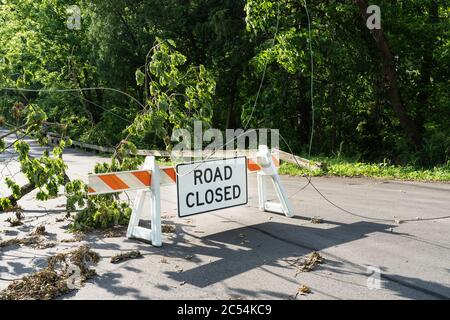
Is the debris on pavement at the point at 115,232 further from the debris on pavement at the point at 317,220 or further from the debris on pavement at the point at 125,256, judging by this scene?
the debris on pavement at the point at 317,220

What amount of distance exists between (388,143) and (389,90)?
144 inches

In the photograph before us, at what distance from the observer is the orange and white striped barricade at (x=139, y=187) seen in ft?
21.1

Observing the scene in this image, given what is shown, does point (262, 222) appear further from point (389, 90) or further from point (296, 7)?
point (296, 7)

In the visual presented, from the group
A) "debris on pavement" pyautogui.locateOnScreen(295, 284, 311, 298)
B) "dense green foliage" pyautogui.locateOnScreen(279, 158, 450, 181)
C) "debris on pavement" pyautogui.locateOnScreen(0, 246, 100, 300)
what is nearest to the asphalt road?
"debris on pavement" pyautogui.locateOnScreen(295, 284, 311, 298)

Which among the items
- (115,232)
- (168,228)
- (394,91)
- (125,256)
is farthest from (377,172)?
(125,256)

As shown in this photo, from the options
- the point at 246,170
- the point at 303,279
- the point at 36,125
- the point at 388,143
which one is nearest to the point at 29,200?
the point at 36,125

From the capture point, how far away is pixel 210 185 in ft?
23.3

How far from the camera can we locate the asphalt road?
4.85 metres

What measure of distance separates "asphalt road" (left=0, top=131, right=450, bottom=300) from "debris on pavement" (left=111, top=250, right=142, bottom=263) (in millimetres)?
83

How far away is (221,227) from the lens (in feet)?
24.7

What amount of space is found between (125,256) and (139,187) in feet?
3.32

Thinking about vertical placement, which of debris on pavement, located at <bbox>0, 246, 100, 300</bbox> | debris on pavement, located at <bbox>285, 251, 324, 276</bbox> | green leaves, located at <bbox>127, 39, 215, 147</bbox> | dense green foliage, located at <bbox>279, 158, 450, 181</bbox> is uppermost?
green leaves, located at <bbox>127, 39, 215, 147</bbox>

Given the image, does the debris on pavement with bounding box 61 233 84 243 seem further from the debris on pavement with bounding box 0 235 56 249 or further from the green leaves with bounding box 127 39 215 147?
the green leaves with bounding box 127 39 215 147

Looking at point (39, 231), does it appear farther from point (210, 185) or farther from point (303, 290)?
point (303, 290)
